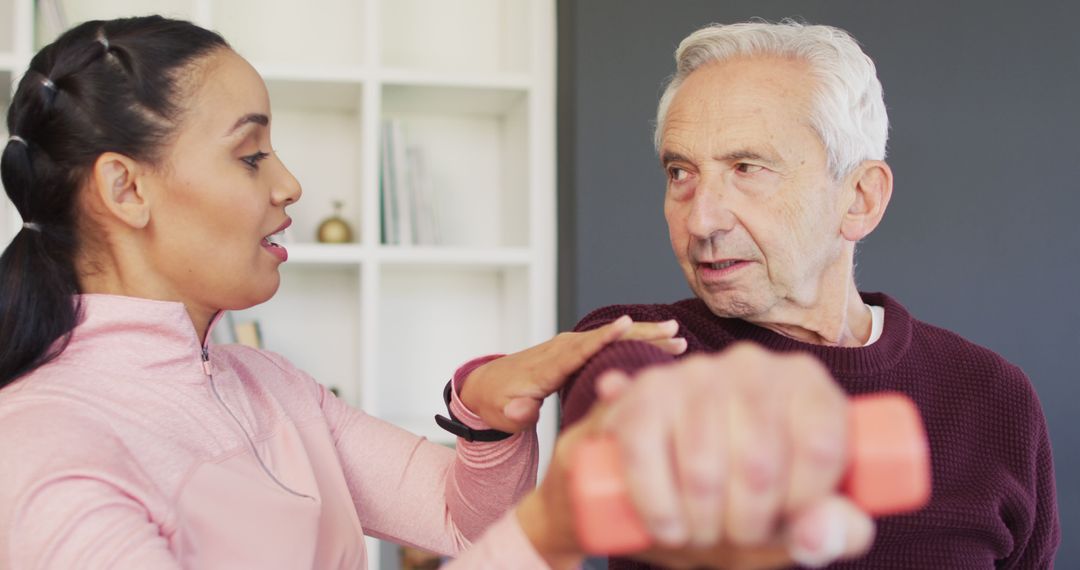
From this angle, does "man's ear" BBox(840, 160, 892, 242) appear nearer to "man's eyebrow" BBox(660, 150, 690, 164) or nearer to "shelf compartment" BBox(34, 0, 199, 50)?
"man's eyebrow" BBox(660, 150, 690, 164)

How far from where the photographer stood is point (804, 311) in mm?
1366

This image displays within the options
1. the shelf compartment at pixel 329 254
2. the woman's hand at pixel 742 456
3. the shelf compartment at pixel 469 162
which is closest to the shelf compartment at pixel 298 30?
the shelf compartment at pixel 469 162

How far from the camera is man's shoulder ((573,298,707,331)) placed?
1260mm

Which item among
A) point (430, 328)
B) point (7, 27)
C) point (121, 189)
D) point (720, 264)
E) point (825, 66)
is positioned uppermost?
point (7, 27)

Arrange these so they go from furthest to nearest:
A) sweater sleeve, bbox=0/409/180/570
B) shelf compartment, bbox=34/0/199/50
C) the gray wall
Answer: shelf compartment, bbox=34/0/199/50 → the gray wall → sweater sleeve, bbox=0/409/180/570

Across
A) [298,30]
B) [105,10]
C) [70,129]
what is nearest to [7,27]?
[105,10]

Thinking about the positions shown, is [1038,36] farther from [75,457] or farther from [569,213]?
[75,457]

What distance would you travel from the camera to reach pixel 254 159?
128 cm

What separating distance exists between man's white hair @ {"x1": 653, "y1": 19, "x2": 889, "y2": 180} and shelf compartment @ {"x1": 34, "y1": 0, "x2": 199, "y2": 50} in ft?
5.66

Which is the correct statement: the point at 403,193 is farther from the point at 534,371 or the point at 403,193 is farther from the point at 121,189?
the point at 534,371

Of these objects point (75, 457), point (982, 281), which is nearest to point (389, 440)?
point (75, 457)

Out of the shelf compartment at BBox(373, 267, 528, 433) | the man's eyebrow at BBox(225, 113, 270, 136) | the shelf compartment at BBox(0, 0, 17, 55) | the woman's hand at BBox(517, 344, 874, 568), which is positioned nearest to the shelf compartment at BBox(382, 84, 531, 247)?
the shelf compartment at BBox(373, 267, 528, 433)

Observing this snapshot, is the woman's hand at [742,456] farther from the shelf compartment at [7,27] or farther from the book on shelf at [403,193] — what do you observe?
the shelf compartment at [7,27]

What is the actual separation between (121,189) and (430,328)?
1841 millimetres
